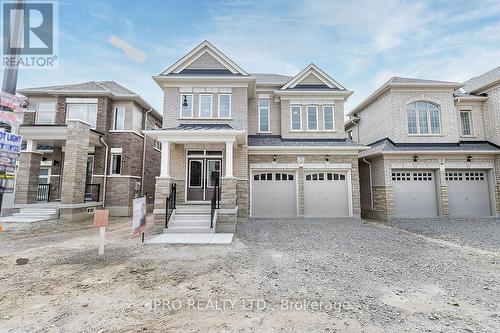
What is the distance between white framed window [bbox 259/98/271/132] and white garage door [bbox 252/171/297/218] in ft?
9.50

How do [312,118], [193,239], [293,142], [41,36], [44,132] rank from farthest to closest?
1. [312,118]
2. [293,142]
3. [44,132]
4. [193,239]
5. [41,36]

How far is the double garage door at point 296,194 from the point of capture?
1216 cm

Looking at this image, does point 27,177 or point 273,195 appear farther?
point 273,195

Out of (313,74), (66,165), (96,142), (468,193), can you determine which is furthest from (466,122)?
(66,165)

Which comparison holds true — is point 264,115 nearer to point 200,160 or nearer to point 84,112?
point 200,160

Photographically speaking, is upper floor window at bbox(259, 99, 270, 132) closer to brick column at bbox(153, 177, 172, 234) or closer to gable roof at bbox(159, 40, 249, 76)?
gable roof at bbox(159, 40, 249, 76)

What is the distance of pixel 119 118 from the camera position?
14.1 m

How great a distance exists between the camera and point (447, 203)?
12.1 metres

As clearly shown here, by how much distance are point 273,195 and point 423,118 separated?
9.86 meters

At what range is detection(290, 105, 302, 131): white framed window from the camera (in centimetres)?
1322

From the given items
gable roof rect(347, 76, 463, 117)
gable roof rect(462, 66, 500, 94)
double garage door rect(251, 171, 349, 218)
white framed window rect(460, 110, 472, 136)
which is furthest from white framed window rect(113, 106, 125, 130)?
white framed window rect(460, 110, 472, 136)

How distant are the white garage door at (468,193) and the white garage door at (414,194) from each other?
97 centimetres

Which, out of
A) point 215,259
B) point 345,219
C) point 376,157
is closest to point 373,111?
point 376,157

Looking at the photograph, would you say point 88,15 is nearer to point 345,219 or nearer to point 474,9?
point 345,219
